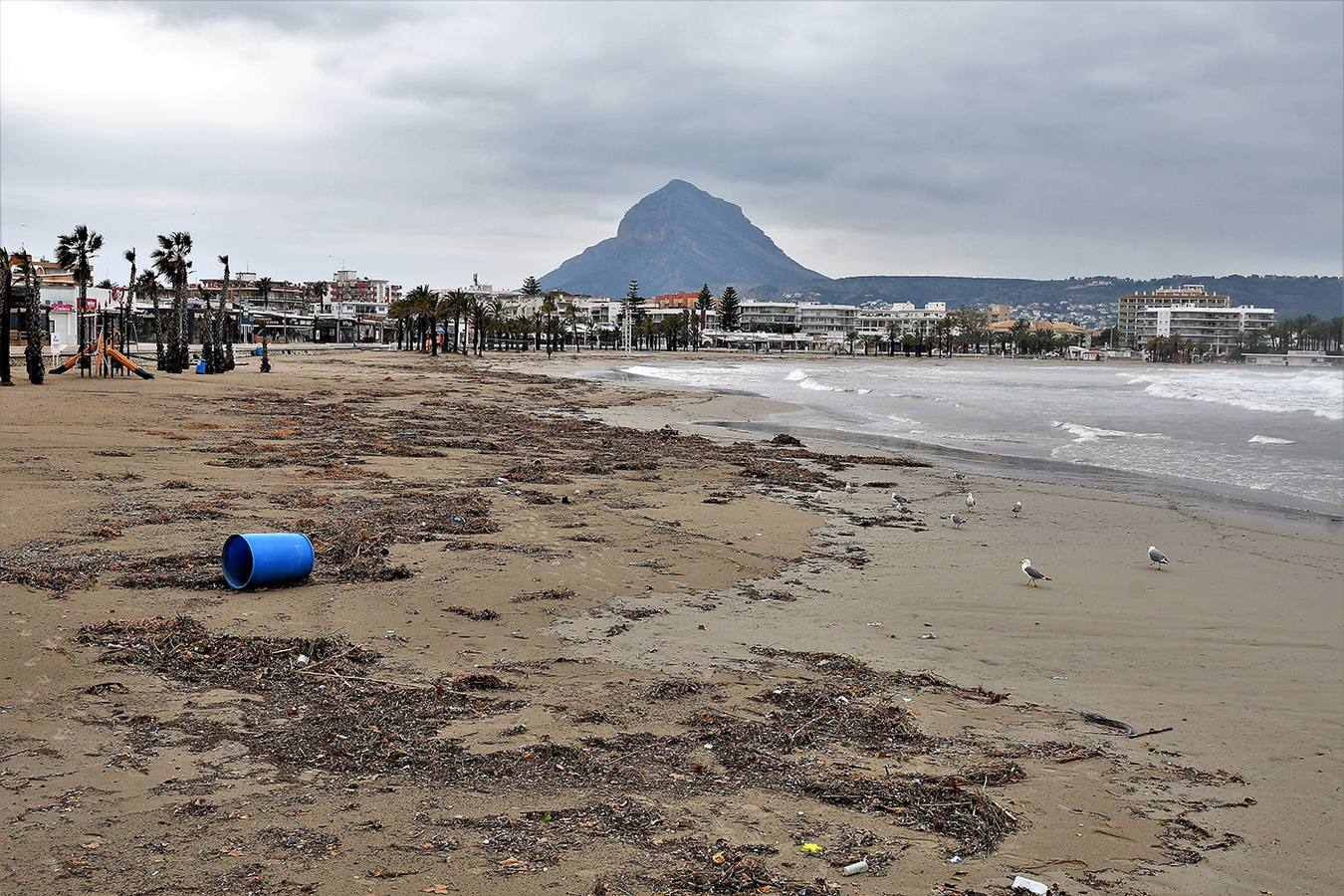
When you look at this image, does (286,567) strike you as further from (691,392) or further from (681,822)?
(691,392)

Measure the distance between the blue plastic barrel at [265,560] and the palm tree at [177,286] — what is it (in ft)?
115

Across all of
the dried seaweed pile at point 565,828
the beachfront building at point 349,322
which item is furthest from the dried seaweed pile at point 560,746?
the beachfront building at point 349,322

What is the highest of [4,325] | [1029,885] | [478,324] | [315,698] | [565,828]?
[478,324]

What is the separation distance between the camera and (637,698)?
20.1 feet

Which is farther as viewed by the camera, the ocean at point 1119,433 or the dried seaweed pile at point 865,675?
the ocean at point 1119,433

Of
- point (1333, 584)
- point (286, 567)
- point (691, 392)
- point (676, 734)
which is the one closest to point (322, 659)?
point (286, 567)

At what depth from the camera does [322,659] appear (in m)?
6.36

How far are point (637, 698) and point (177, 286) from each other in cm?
Answer: 4064

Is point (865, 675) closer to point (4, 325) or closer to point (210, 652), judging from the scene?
point (210, 652)

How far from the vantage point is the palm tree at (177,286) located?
4003cm

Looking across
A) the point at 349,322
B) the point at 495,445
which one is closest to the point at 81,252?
the point at 495,445

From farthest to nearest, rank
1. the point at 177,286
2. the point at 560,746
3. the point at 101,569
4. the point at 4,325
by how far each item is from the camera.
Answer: the point at 177,286, the point at 4,325, the point at 101,569, the point at 560,746

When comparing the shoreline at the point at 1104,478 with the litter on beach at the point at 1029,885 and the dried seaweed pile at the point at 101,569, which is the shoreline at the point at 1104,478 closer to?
the litter on beach at the point at 1029,885

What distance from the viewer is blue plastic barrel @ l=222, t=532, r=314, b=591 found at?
7676 millimetres
